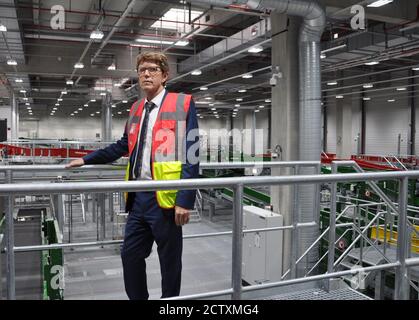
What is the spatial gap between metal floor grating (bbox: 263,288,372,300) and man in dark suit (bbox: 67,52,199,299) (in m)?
1.01

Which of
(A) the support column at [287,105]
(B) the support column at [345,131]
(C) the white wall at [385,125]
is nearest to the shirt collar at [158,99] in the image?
(A) the support column at [287,105]

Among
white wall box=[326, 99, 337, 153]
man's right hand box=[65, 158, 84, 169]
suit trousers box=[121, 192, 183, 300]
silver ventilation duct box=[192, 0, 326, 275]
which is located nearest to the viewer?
suit trousers box=[121, 192, 183, 300]

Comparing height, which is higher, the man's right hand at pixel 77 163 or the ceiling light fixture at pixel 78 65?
the ceiling light fixture at pixel 78 65

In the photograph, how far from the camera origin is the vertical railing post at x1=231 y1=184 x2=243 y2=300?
73.4 inches

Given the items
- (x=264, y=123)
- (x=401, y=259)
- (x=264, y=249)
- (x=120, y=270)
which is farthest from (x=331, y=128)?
(x=401, y=259)

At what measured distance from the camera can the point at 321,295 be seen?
297 cm

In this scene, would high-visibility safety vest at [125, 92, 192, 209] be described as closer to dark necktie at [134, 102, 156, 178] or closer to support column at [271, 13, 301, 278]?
dark necktie at [134, 102, 156, 178]

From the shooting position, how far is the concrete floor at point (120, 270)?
8039mm

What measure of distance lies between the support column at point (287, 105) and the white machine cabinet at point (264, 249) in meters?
0.40

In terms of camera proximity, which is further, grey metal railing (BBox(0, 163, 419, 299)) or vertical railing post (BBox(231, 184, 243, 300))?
vertical railing post (BBox(231, 184, 243, 300))

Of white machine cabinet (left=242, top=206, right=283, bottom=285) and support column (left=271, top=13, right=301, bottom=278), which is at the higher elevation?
support column (left=271, top=13, right=301, bottom=278)

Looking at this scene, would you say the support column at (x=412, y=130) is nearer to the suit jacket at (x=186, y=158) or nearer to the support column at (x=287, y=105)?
the support column at (x=287, y=105)

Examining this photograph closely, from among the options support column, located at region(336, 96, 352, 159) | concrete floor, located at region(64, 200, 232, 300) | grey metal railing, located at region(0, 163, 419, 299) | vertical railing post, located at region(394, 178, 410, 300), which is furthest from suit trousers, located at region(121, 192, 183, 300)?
support column, located at region(336, 96, 352, 159)
